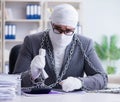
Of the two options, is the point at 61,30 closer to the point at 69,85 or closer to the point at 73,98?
the point at 69,85

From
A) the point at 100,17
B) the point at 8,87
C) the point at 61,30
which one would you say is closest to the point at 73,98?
the point at 8,87

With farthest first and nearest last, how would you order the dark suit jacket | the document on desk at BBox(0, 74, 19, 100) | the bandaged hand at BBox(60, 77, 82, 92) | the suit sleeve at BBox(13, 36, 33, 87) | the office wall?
the office wall
the dark suit jacket
the suit sleeve at BBox(13, 36, 33, 87)
the bandaged hand at BBox(60, 77, 82, 92)
the document on desk at BBox(0, 74, 19, 100)

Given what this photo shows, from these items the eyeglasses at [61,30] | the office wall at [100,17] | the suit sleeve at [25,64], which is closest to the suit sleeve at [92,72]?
the eyeglasses at [61,30]

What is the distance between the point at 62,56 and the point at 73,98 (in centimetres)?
58

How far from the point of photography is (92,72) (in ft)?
6.84

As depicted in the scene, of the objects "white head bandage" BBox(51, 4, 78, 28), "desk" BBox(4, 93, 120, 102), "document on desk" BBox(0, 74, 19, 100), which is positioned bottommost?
"desk" BBox(4, 93, 120, 102)

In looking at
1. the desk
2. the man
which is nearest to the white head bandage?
the man

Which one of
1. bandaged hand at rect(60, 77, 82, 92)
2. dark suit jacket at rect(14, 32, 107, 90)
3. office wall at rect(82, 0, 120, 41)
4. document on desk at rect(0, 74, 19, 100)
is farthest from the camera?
office wall at rect(82, 0, 120, 41)

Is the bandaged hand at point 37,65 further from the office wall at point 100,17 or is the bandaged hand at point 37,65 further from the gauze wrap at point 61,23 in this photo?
the office wall at point 100,17

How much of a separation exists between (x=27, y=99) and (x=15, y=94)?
75 millimetres

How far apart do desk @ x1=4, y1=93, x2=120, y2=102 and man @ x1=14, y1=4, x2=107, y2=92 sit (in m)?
0.19

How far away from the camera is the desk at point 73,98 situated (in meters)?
1.46

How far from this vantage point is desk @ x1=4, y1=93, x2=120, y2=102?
1463 millimetres

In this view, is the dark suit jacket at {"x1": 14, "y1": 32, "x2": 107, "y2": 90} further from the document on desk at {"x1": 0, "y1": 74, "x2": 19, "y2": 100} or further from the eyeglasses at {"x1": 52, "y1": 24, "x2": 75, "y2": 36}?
the document on desk at {"x1": 0, "y1": 74, "x2": 19, "y2": 100}
